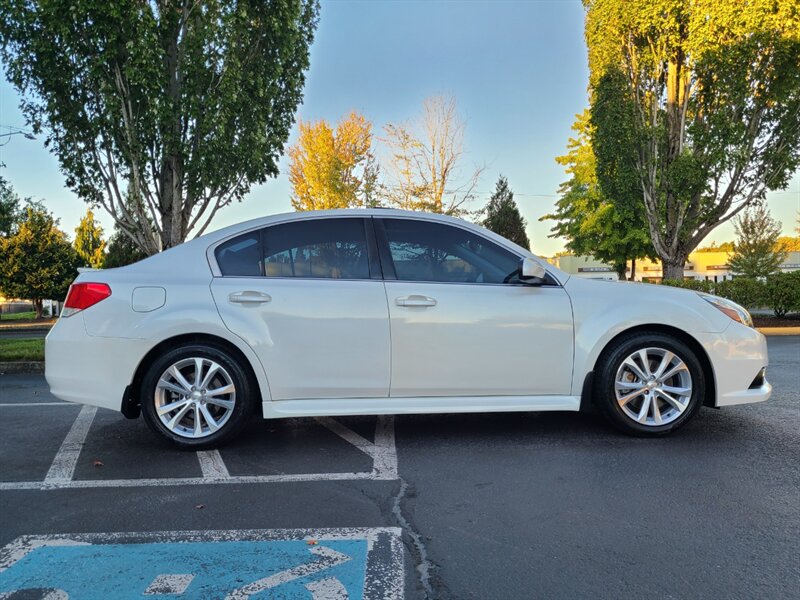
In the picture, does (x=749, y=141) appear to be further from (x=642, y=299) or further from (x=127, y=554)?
(x=127, y=554)

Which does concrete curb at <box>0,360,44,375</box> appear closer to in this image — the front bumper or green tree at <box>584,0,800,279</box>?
the front bumper

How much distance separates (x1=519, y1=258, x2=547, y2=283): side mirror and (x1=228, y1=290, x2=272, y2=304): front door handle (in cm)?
179

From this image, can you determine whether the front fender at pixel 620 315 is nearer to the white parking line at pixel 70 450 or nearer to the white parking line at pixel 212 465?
the white parking line at pixel 212 465

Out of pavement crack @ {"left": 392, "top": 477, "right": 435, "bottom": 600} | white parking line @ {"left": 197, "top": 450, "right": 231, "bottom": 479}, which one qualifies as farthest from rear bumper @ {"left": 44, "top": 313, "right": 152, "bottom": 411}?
pavement crack @ {"left": 392, "top": 477, "right": 435, "bottom": 600}

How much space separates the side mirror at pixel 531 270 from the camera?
4.07 m

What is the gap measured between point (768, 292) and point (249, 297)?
16436mm

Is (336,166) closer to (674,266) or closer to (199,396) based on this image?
(674,266)

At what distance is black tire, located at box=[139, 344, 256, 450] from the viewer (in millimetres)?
3971

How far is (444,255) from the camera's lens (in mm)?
4273

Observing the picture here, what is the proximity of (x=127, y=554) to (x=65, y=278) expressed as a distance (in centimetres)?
4090

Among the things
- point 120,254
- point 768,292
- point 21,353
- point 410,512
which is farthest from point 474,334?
point 120,254

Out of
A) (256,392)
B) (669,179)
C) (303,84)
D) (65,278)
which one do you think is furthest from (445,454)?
(65,278)

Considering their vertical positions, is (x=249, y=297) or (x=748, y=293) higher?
(x=748, y=293)

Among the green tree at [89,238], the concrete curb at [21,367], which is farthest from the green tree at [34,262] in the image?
the concrete curb at [21,367]
